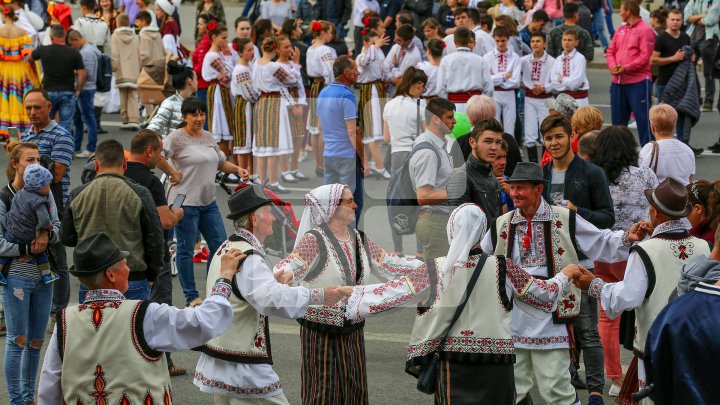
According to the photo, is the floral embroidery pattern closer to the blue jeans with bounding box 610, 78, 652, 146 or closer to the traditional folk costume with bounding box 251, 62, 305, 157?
the traditional folk costume with bounding box 251, 62, 305, 157

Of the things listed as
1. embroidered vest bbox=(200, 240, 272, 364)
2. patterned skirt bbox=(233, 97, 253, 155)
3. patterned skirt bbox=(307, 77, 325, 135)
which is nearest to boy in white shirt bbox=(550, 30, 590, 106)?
patterned skirt bbox=(307, 77, 325, 135)

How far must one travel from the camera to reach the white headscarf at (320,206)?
6.72m

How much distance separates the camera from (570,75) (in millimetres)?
14320

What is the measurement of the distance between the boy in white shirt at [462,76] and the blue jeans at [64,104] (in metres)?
4.73

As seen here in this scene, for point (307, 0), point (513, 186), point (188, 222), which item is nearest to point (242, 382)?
point (513, 186)

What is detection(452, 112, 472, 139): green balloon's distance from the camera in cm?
1002

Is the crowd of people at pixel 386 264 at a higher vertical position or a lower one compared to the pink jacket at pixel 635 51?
lower

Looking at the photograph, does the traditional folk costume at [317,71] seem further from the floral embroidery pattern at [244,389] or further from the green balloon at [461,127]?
the floral embroidery pattern at [244,389]

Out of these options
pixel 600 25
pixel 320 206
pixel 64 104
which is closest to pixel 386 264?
pixel 320 206

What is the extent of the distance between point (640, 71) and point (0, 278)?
9.37 metres

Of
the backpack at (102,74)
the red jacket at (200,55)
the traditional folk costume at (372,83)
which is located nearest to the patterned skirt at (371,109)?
the traditional folk costume at (372,83)

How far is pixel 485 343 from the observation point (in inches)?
251

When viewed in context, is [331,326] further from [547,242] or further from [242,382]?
[547,242]

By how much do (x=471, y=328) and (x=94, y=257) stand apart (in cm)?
212
